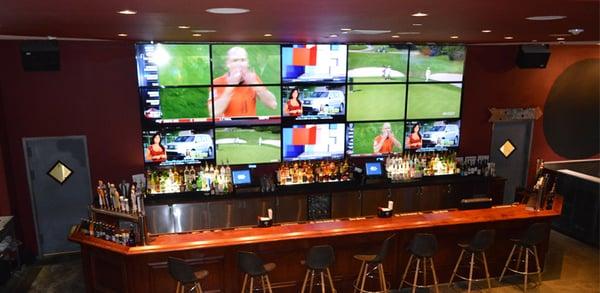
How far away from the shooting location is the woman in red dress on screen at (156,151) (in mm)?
7203

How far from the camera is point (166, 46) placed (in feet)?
22.7

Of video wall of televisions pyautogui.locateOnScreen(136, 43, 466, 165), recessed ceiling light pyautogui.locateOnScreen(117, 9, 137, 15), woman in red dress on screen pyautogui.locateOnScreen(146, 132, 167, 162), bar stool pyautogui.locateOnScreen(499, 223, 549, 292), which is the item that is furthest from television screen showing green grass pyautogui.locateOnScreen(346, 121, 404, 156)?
recessed ceiling light pyautogui.locateOnScreen(117, 9, 137, 15)

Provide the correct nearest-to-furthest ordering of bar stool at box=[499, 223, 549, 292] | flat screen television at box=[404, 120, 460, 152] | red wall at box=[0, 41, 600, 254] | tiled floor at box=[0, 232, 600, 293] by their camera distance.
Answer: bar stool at box=[499, 223, 549, 292] → tiled floor at box=[0, 232, 600, 293] → red wall at box=[0, 41, 600, 254] → flat screen television at box=[404, 120, 460, 152]

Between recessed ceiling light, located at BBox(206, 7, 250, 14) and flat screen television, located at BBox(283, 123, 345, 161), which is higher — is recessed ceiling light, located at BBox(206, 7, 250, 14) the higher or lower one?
the higher one

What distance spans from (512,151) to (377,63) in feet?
11.3

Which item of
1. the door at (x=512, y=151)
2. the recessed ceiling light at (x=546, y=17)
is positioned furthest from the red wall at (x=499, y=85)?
the recessed ceiling light at (x=546, y=17)

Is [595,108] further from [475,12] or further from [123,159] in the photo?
[123,159]

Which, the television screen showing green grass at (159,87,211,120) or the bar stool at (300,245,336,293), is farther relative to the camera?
the television screen showing green grass at (159,87,211,120)

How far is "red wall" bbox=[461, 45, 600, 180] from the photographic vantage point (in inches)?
333

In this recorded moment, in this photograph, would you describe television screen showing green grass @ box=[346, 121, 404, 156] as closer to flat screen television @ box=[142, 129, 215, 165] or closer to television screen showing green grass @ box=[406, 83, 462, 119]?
television screen showing green grass @ box=[406, 83, 462, 119]

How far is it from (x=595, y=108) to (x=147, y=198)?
889 cm

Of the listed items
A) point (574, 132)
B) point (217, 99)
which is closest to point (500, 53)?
point (574, 132)

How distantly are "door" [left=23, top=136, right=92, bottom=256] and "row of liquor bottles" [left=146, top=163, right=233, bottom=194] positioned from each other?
1.06 meters

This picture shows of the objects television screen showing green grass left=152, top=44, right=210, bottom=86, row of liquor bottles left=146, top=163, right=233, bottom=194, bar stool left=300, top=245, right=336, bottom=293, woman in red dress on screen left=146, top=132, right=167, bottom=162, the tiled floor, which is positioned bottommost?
the tiled floor
